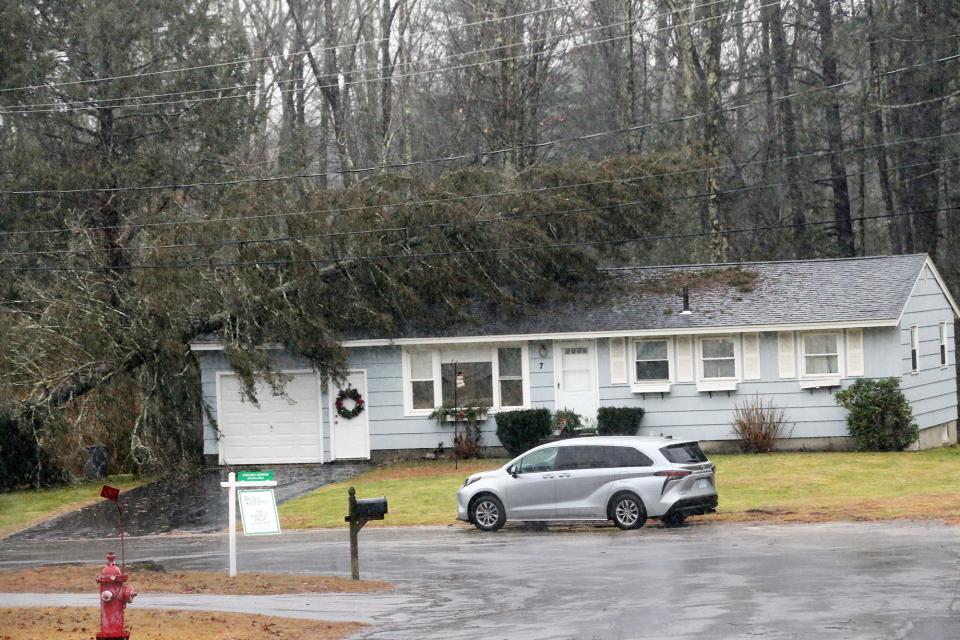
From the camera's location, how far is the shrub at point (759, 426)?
3052cm

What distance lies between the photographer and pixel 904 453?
97.4ft

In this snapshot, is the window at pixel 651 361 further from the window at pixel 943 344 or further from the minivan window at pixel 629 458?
the minivan window at pixel 629 458

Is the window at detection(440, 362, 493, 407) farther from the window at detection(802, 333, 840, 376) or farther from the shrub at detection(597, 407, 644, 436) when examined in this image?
the window at detection(802, 333, 840, 376)

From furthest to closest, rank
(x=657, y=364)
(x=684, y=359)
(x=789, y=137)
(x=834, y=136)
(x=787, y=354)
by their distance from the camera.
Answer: (x=789, y=137) < (x=834, y=136) < (x=657, y=364) < (x=684, y=359) < (x=787, y=354)

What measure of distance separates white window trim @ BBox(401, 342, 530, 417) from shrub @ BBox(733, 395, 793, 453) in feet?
16.8

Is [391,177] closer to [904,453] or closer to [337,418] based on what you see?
[337,418]

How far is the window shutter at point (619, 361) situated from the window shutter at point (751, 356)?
9.30 feet

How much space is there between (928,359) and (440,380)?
1220cm

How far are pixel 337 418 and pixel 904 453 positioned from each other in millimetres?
13569

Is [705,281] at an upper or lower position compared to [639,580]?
upper

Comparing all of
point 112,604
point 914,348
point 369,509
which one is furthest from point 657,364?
point 112,604

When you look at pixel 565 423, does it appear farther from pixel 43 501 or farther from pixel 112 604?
pixel 112 604

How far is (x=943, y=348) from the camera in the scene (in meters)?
34.3

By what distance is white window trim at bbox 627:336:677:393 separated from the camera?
103ft
